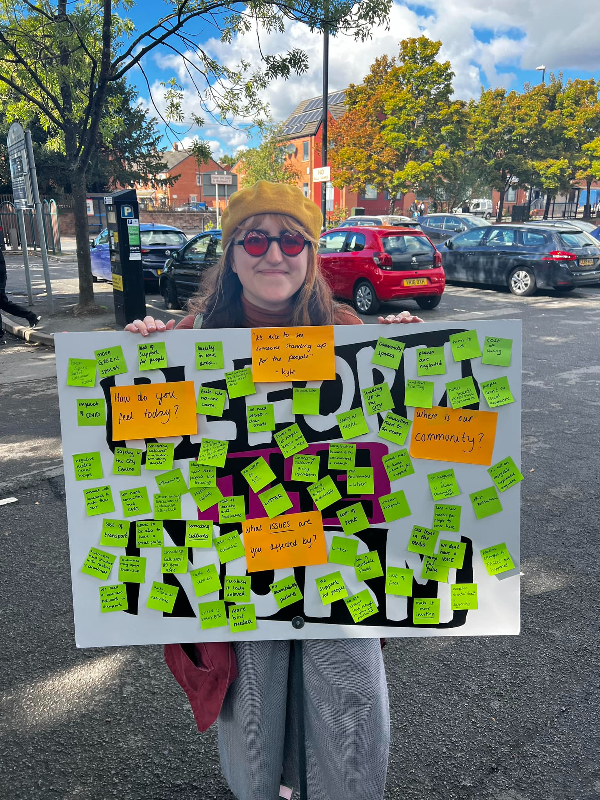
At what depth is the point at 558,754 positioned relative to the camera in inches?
89.4

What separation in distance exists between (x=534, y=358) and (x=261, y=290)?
7399mm

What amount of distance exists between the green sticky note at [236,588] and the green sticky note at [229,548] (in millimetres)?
49

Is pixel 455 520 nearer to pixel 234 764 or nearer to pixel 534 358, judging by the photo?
pixel 234 764

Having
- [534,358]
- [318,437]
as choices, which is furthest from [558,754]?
[534,358]

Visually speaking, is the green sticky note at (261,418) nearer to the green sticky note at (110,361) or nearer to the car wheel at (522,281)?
the green sticky note at (110,361)

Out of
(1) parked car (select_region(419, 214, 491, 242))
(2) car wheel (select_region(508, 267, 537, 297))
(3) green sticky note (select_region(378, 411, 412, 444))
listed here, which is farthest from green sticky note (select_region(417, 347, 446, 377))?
(1) parked car (select_region(419, 214, 491, 242))

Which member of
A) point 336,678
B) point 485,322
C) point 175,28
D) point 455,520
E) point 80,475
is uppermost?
point 175,28

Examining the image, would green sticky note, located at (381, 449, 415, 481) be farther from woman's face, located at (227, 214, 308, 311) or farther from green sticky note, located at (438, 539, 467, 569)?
woman's face, located at (227, 214, 308, 311)

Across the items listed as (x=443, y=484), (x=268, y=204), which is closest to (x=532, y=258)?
(x=268, y=204)

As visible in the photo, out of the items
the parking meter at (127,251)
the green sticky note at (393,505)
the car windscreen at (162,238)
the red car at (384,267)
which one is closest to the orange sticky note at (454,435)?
the green sticky note at (393,505)

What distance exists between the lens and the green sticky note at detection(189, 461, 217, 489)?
1704mm

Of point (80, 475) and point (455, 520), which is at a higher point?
point (80, 475)

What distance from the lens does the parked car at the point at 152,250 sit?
14.8 meters

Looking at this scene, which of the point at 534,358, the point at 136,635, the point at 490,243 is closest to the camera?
the point at 136,635
